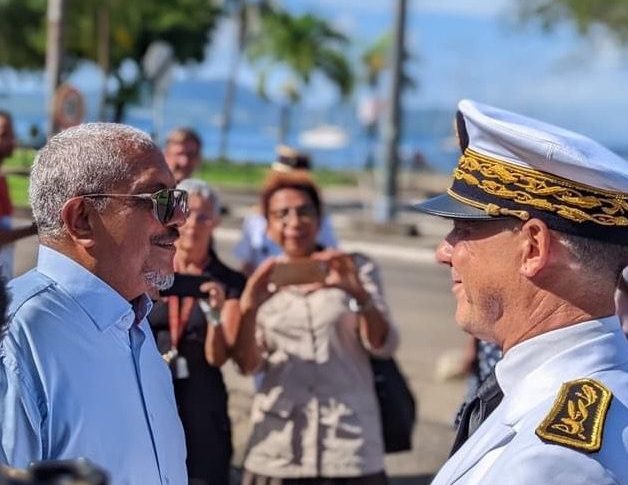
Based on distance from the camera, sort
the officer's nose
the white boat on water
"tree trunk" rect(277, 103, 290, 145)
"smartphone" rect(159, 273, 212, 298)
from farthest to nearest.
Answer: the white boat on water
"tree trunk" rect(277, 103, 290, 145)
"smartphone" rect(159, 273, 212, 298)
the officer's nose

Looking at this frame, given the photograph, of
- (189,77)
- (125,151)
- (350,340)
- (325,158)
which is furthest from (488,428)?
(325,158)

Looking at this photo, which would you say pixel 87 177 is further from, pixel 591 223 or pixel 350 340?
pixel 350 340

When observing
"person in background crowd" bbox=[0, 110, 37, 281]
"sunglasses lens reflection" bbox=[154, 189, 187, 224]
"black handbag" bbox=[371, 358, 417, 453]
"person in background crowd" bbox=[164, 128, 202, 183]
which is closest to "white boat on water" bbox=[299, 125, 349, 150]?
"person in background crowd" bbox=[0, 110, 37, 281]

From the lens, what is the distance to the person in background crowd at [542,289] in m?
1.90

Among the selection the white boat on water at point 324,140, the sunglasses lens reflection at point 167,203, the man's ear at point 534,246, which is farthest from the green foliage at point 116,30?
the man's ear at point 534,246

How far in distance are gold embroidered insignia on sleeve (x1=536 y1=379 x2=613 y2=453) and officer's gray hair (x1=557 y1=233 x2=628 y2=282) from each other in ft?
0.79

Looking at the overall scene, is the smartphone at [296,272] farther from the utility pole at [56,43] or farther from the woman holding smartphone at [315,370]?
the utility pole at [56,43]

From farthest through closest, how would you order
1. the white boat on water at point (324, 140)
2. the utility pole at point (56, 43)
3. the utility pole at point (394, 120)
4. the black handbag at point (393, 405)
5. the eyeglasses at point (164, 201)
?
1. the white boat on water at point (324, 140)
2. the utility pole at point (394, 120)
3. the utility pole at point (56, 43)
4. the black handbag at point (393, 405)
5. the eyeglasses at point (164, 201)

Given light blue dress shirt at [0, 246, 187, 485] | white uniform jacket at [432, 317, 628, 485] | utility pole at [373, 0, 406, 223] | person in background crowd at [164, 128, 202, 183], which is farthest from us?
utility pole at [373, 0, 406, 223]

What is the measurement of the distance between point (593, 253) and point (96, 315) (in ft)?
3.50

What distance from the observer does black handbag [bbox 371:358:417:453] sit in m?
4.55

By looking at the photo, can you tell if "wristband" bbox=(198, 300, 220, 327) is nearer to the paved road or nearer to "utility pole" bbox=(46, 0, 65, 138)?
the paved road

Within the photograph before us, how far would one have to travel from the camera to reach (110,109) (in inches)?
1935

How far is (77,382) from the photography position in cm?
228
